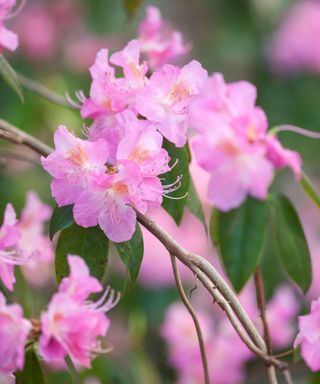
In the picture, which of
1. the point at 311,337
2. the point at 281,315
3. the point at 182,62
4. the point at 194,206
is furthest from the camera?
the point at 182,62

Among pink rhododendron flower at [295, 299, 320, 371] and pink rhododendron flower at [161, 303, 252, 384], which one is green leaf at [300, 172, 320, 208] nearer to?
pink rhododendron flower at [295, 299, 320, 371]

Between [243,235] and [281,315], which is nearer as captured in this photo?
[243,235]

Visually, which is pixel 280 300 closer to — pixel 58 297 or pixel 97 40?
pixel 58 297

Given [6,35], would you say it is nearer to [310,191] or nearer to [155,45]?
[155,45]

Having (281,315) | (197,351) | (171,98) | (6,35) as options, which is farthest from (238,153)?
(197,351)

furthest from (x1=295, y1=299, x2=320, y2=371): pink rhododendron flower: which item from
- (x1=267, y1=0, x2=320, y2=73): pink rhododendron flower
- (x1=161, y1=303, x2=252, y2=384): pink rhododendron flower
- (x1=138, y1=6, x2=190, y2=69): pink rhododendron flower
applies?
(x1=267, y1=0, x2=320, y2=73): pink rhododendron flower

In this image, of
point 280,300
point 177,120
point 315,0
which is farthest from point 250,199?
point 315,0

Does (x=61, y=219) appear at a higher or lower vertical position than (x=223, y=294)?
higher
